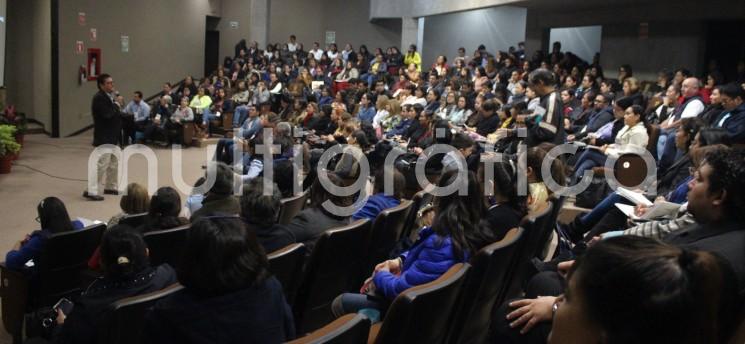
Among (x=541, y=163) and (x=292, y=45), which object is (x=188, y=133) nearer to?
(x=292, y=45)

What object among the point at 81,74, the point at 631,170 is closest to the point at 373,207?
the point at 631,170

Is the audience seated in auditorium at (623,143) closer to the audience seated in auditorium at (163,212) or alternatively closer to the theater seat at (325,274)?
the theater seat at (325,274)

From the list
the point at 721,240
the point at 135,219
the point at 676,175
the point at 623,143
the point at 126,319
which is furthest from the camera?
the point at 623,143

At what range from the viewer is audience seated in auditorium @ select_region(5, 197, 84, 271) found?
350 cm

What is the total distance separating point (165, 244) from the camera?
341 centimetres

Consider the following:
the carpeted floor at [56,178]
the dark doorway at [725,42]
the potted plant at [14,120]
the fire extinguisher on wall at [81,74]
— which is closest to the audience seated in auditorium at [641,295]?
the carpeted floor at [56,178]

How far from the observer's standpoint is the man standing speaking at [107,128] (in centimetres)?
732

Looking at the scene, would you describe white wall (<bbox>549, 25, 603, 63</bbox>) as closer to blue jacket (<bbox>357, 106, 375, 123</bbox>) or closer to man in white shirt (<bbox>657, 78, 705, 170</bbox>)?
blue jacket (<bbox>357, 106, 375, 123</bbox>)

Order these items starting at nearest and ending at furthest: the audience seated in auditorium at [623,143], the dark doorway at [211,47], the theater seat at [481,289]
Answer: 1. the theater seat at [481,289]
2. the audience seated in auditorium at [623,143]
3. the dark doorway at [211,47]

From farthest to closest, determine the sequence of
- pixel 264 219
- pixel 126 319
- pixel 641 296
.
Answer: pixel 264 219 < pixel 126 319 < pixel 641 296

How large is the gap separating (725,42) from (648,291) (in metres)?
10.8

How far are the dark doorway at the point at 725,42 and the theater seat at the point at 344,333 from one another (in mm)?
10194

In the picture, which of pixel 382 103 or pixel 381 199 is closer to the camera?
pixel 381 199

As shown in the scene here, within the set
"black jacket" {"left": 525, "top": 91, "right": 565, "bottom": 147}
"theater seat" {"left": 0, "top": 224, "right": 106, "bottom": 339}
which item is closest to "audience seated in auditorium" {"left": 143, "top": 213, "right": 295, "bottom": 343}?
"theater seat" {"left": 0, "top": 224, "right": 106, "bottom": 339}
